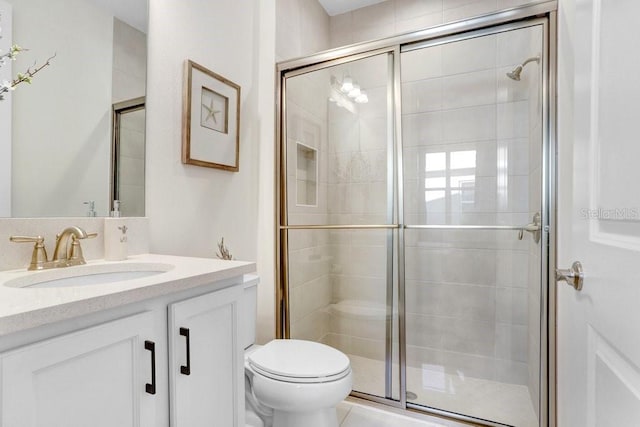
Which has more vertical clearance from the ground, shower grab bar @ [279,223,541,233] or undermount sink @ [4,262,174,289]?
shower grab bar @ [279,223,541,233]

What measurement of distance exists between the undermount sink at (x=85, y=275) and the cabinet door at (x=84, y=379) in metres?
0.36

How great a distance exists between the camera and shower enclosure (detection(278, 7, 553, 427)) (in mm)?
1729

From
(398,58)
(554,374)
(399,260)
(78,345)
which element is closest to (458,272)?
(399,260)

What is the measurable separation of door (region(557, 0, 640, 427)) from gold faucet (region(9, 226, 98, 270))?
1.32 m

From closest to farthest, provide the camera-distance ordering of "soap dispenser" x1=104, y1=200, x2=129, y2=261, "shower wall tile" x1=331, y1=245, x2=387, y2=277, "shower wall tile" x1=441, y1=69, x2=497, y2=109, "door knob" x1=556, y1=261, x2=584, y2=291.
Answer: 1. "door knob" x1=556, y1=261, x2=584, y2=291
2. "soap dispenser" x1=104, y1=200, x2=129, y2=261
3. "shower wall tile" x1=441, y1=69, x2=497, y2=109
4. "shower wall tile" x1=331, y1=245, x2=387, y2=277

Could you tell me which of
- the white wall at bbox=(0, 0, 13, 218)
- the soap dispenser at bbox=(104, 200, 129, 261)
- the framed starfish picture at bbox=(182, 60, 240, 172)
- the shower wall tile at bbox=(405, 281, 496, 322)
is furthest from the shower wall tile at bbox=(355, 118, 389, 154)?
the white wall at bbox=(0, 0, 13, 218)

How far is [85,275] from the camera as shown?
106 centimetres

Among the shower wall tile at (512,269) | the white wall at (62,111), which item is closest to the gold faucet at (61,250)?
the white wall at (62,111)

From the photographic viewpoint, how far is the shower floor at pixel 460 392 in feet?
5.55

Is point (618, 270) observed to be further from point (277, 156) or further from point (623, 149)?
point (277, 156)

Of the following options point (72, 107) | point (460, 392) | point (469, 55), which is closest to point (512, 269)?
point (460, 392)

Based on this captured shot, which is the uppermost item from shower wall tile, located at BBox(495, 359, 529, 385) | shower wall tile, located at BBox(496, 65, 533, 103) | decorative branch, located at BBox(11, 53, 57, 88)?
shower wall tile, located at BBox(496, 65, 533, 103)

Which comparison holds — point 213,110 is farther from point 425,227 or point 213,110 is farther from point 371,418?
A: point 371,418

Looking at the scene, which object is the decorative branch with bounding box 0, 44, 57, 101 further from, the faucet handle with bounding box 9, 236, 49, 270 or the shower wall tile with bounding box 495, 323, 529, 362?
the shower wall tile with bounding box 495, 323, 529, 362
